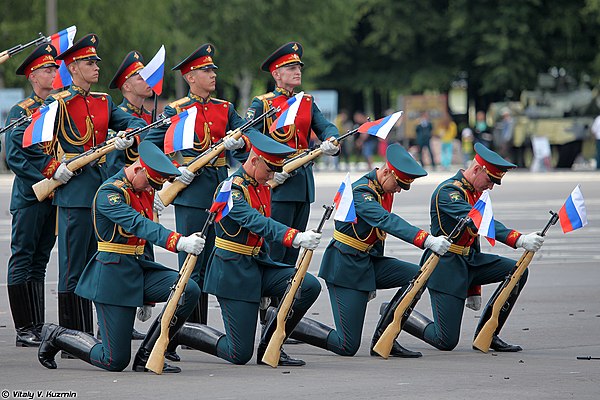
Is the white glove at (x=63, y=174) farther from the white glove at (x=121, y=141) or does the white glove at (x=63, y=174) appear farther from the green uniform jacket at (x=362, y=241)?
the green uniform jacket at (x=362, y=241)

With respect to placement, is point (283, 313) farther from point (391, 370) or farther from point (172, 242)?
point (172, 242)

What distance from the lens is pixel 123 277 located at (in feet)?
31.6

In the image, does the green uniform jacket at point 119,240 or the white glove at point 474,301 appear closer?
the green uniform jacket at point 119,240

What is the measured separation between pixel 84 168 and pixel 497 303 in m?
3.14

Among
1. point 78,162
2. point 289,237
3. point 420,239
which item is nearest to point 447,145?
point 78,162

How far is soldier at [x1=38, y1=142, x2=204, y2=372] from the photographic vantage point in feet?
31.4

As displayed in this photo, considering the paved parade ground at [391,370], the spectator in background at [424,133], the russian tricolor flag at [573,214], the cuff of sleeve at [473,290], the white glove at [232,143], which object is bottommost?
the spectator in background at [424,133]

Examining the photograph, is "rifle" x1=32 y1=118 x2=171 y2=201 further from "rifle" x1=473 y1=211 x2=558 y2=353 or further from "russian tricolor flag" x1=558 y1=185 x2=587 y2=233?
"russian tricolor flag" x1=558 y1=185 x2=587 y2=233

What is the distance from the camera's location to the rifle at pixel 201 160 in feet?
36.6

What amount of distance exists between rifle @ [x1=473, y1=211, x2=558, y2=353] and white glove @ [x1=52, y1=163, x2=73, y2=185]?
3142mm

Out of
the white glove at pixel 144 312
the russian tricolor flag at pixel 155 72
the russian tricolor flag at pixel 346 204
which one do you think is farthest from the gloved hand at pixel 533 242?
the russian tricolor flag at pixel 155 72

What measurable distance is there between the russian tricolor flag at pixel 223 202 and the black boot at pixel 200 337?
0.88 metres

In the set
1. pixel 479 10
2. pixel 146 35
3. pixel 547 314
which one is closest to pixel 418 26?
pixel 479 10

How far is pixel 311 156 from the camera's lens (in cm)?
1152
